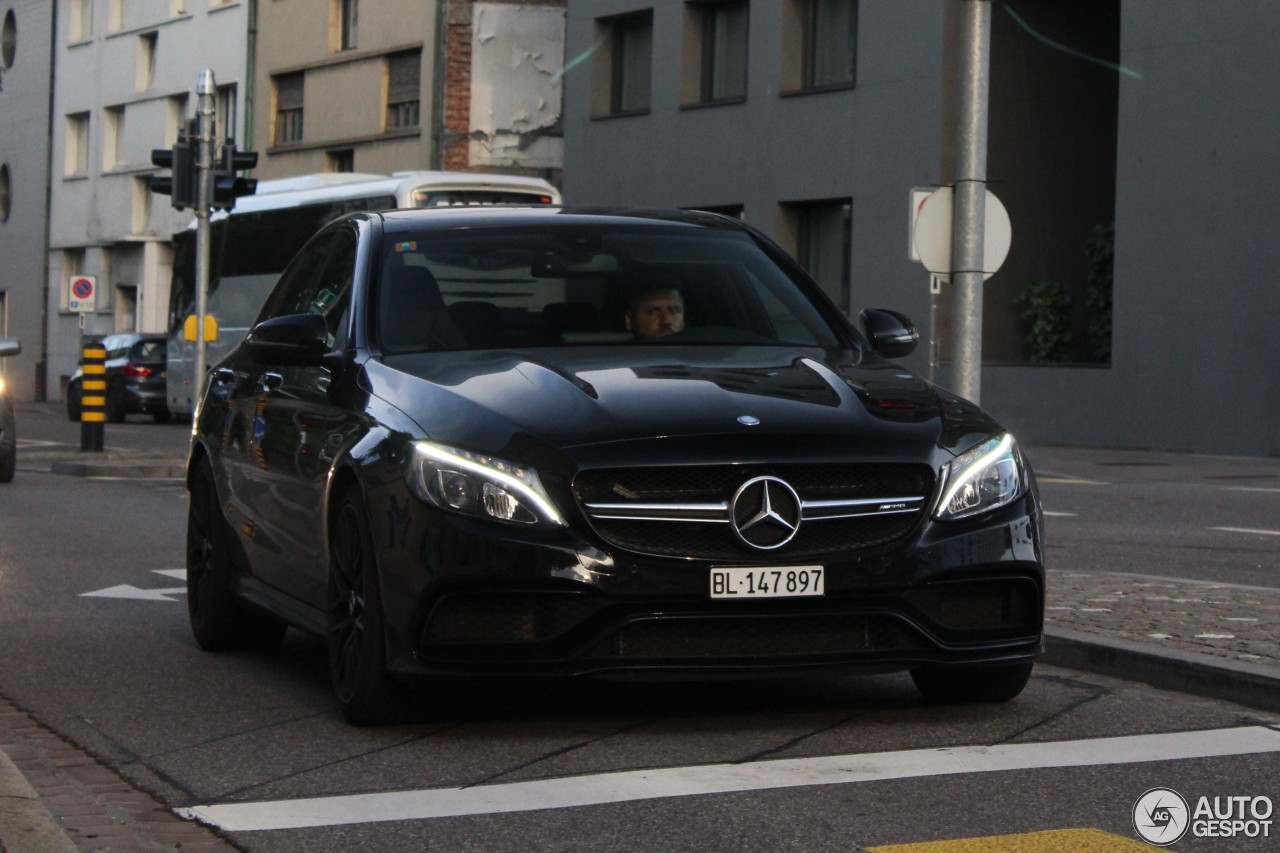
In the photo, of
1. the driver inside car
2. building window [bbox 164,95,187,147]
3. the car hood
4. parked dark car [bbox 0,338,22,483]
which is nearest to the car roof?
the driver inside car

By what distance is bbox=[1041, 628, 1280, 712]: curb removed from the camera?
6883 mm

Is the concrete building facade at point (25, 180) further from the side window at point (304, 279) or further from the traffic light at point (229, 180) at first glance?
the side window at point (304, 279)

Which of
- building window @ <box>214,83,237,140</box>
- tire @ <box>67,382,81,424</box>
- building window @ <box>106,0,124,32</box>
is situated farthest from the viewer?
building window @ <box>106,0,124,32</box>

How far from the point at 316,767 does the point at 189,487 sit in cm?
351

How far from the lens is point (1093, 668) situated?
7754mm

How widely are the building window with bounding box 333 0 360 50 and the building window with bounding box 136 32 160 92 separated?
32.5ft

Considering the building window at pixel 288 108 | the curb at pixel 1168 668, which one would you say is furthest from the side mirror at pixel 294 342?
the building window at pixel 288 108

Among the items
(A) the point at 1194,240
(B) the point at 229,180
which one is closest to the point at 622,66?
(A) the point at 1194,240

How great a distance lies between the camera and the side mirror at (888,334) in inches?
297

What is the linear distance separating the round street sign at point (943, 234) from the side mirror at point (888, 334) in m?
3.73

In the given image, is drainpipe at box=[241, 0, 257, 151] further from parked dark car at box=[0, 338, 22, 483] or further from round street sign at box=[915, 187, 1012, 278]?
round street sign at box=[915, 187, 1012, 278]

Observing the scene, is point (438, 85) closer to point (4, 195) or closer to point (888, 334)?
point (4, 195)

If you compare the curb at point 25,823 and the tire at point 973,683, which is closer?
the curb at point 25,823

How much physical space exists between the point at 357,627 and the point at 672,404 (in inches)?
45.6
